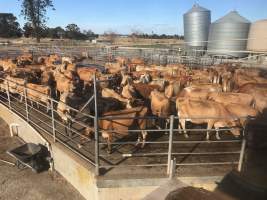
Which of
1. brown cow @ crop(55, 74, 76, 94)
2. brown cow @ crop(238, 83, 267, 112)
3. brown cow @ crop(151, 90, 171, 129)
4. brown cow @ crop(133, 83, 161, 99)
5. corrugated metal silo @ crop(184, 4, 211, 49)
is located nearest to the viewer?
brown cow @ crop(151, 90, 171, 129)

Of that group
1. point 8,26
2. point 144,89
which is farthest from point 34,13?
point 144,89

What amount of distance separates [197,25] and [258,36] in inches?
303

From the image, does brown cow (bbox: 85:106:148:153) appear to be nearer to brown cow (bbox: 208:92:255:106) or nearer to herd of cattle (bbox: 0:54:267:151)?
herd of cattle (bbox: 0:54:267:151)

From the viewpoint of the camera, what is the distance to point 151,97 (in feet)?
34.7

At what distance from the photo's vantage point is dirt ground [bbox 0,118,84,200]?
25.9 ft

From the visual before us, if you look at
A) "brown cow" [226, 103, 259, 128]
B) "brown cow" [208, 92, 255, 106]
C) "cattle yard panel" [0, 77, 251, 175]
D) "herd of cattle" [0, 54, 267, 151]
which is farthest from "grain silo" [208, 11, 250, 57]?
"cattle yard panel" [0, 77, 251, 175]

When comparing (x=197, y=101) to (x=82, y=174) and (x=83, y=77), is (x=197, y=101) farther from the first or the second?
(x=83, y=77)

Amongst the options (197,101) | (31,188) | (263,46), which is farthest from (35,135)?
(263,46)

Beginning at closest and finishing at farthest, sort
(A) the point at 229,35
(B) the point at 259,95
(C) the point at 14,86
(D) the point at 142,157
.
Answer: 1. (D) the point at 142,157
2. (B) the point at 259,95
3. (C) the point at 14,86
4. (A) the point at 229,35

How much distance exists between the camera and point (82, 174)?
295 inches

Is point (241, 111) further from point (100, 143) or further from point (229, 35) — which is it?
point (229, 35)

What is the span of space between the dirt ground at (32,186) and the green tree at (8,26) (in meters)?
74.3

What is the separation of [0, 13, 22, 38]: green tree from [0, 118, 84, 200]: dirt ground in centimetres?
7427

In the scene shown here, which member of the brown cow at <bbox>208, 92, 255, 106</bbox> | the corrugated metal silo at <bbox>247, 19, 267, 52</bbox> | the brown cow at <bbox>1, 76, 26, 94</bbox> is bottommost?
the brown cow at <bbox>1, 76, 26, 94</bbox>
